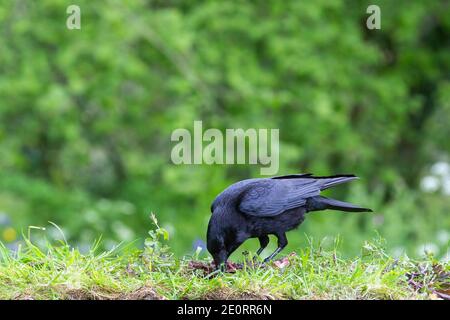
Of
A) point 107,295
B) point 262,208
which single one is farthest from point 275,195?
point 107,295

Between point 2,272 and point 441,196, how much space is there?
784 centimetres

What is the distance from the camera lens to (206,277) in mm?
3506

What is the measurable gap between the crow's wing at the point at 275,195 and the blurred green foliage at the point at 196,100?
496 cm

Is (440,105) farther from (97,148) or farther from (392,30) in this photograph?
(97,148)

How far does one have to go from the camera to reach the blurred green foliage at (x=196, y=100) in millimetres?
9484

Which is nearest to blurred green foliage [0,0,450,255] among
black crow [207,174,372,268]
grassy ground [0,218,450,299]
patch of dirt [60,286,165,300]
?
grassy ground [0,218,450,299]

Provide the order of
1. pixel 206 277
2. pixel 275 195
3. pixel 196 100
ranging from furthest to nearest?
pixel 196 100 < pixel 275 195 < pixel 206 277

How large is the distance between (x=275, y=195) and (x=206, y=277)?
49cm

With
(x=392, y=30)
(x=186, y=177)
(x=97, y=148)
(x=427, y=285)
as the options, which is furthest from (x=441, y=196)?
(x=427, y=285)

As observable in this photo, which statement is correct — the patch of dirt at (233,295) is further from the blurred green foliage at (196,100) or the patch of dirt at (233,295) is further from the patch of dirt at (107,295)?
the blurred green foliage at (196,100)

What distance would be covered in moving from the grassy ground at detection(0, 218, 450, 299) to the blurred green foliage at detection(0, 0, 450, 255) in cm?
484

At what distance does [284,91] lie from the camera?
1020cm

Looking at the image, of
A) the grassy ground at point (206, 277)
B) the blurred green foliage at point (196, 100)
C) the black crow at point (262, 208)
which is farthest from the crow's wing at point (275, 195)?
the blurred green foliage at point (196, 100)

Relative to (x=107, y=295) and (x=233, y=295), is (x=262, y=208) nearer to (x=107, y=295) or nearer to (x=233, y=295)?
(x=233, y=295)
